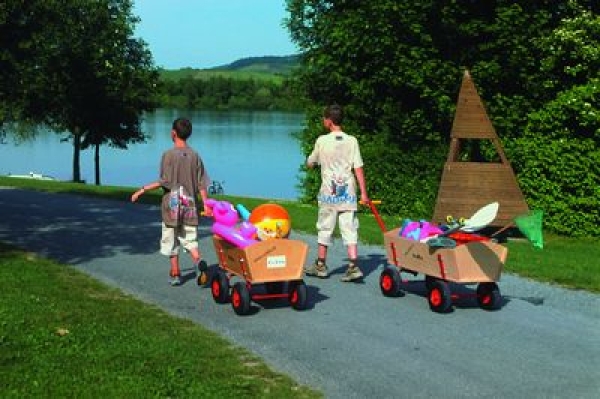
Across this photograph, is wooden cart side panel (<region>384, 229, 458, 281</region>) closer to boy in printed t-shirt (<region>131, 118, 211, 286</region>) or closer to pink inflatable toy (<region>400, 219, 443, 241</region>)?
pink inflatable toy (<region>400, 219, 443, 241</region>)

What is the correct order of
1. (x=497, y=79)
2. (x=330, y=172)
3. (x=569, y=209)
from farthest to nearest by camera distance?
(x=497, y=79) < (x=569, y=209) < (x=330, y=172)

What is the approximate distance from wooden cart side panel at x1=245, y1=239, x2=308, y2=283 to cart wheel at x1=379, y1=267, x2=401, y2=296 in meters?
1.17

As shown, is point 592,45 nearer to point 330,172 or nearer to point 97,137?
point 330,172

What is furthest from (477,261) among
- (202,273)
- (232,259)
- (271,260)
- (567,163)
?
(567,163)

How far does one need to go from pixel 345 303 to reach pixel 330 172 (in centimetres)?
167

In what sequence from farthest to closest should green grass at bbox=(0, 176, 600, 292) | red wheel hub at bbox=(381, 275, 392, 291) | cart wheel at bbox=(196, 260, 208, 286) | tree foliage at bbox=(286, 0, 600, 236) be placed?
1. tree foliage at bbox=(286, 0, 600, 236)
2. green grass at bbox=(0, 176, 600, 292)
3. cart wheel at bbox=(196, 260, 208, 286)
4. red wheel hub at bbox=(381, 275, 392, 291)

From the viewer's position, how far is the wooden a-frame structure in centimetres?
1614

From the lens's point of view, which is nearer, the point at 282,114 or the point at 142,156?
the point at 142,156

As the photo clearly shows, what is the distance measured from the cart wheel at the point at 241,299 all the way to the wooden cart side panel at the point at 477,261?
78.3 inches

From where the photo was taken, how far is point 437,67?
18906 mm

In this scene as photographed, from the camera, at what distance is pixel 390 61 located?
64.5 feet

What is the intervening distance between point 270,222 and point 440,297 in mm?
1852

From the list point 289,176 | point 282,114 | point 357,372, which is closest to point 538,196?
point 357,372

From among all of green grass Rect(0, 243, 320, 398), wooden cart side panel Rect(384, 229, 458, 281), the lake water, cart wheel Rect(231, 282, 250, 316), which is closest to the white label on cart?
cart wheel Rect(231, 282, 250, 316)
